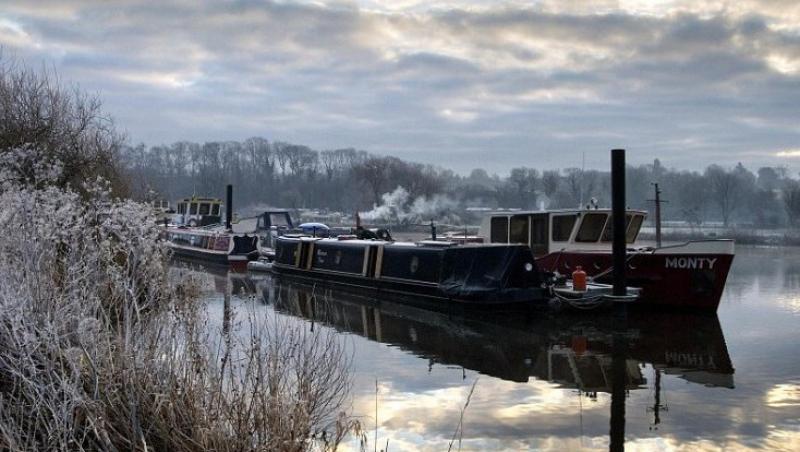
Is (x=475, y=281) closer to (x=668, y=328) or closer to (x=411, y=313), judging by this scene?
(x=411, y=313)

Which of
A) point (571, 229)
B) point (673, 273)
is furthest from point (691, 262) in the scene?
point (571, 229)

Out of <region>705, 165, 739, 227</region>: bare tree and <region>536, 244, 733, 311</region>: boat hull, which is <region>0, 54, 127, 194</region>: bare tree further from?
<region>705, 165, 739, 227</region>: bare tree

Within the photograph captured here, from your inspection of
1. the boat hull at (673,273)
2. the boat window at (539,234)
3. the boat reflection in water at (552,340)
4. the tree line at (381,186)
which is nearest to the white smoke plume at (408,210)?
the tree line at (381,186)

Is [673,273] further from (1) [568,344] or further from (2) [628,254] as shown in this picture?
(1) [568,344]

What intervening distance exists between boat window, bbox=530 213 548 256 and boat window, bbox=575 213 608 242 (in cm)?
94

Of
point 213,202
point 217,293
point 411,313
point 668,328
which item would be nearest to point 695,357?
point 668,328

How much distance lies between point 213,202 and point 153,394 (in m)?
44.0

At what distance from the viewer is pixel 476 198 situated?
11362cm

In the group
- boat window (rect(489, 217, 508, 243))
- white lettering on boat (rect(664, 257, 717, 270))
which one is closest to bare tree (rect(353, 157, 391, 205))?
boat window (rect(489, 217, 508, 243))

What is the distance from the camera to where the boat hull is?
18.7 m

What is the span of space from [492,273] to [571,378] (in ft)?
20.4

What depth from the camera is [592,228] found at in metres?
21.3

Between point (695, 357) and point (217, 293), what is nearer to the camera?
point (695, 357)

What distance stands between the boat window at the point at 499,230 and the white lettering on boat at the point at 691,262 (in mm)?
4947
